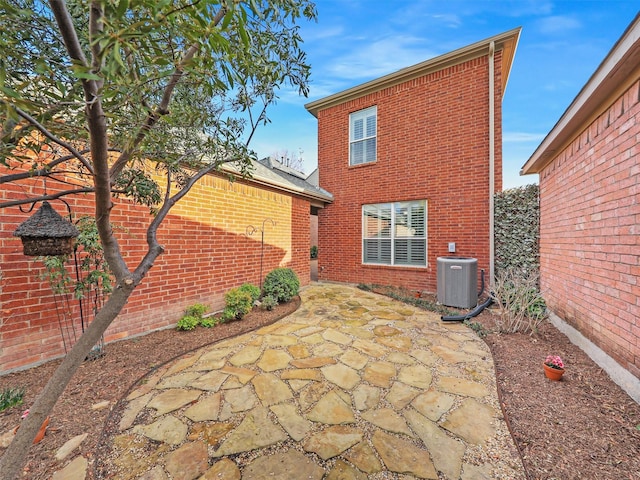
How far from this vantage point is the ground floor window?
677cm

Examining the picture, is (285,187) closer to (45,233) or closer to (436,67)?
(45,233)

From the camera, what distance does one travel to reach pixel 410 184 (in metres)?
6.80

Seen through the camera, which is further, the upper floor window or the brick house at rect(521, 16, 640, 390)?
the upper floor window

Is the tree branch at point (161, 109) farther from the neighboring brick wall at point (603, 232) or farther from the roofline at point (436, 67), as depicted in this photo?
the roofline at point (436, 67)

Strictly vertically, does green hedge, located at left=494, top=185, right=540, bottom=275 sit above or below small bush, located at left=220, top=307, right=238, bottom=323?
above

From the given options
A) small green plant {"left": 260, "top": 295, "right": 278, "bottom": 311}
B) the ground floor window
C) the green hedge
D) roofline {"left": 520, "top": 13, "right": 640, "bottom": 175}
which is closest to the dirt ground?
small green plant {"left": 260, "top": 295, "right": 278, "bottom": 311}

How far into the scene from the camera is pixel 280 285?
5.43 metres

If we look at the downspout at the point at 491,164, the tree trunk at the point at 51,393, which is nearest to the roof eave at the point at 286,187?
the tree trunk at the point at 51,393

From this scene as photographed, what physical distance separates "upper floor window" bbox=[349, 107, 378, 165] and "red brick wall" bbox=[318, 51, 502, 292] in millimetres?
193

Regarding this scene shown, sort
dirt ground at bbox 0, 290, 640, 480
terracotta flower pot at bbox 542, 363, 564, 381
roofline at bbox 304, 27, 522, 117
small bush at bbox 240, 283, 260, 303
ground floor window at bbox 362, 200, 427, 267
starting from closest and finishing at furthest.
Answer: dirt ground at bbox 0, 290, 640, 480 → terracotta flower pot at bbox 542, 363, 564, 381 → small bush at bbox 240, 283, 260, 303 → roofline at bbox 304, 27, 522, 117 → ground floor window at bbox 362, 200, 427, 267

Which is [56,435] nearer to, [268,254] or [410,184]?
[268,254]

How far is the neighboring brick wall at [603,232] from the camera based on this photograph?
232 centimetres

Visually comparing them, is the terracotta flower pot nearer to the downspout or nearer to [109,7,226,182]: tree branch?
the downspout

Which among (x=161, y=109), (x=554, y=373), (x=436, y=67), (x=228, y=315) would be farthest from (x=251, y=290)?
(x=436, y=67)
